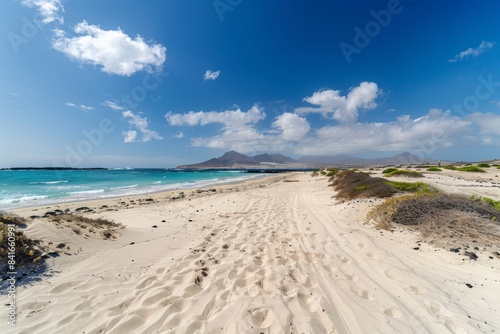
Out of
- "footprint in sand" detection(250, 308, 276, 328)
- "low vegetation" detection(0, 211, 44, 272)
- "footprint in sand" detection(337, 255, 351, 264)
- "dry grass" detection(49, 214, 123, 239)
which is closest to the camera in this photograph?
"footprint in sand" detection(250, 308, 276, 328)

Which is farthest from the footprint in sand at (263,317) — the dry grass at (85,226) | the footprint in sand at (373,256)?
the dry grass at (85,226)

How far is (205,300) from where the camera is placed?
11.6 ft

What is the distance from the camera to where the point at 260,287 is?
3.91m

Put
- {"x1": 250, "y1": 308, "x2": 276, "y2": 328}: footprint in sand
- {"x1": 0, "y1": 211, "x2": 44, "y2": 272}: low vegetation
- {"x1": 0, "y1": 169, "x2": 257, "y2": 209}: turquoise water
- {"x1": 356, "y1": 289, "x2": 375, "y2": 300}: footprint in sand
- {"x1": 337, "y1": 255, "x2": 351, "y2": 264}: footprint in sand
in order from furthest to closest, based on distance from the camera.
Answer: {"x1": 0, "y1": 169, "x2": 257, "y2": 209}: turquoise water → {"x1": 337, "y1": 255, "x2": 351, "y2": 264}: footprint in sand → {"x1": 0, "y1": 211, "x2": 44, "y2": 272}: low vegetation → {"x1": 356, "y1": 289, "x2": 375, "y2": 300}: footprint in sand → {"x1": 250, "y1": 308, "x2": 276, "y2": 328}: footprint in sand

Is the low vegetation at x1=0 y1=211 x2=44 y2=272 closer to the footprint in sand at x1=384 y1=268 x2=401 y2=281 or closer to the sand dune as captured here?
the sand dune

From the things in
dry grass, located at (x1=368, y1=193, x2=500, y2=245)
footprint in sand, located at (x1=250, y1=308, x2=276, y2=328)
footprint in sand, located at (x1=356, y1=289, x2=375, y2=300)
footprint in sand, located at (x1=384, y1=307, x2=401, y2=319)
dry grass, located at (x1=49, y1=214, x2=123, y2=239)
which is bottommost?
footprint in sand, located at (x1=384, y1=307, x2=401, y2=319)

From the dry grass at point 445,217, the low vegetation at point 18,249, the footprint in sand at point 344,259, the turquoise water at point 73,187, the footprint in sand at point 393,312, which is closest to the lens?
the footprint in sand at point 393,312

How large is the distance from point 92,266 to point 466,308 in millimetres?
6651

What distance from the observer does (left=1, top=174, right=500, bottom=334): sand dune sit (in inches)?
119

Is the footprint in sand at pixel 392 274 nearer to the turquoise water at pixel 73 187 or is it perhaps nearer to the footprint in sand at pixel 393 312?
the footprint in sand at pixel 393 312

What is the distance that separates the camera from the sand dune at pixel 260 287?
3021 millimetres

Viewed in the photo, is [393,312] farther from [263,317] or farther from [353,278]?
[263,317]

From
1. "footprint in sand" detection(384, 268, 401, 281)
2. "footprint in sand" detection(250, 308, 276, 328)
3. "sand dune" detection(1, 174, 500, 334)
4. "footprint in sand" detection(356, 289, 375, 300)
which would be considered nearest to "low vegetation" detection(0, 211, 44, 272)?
"sand dune" detection(1, 174, 500, 334)

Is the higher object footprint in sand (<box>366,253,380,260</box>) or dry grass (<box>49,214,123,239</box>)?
dry grass (<box>49,214,123,239</box>)
